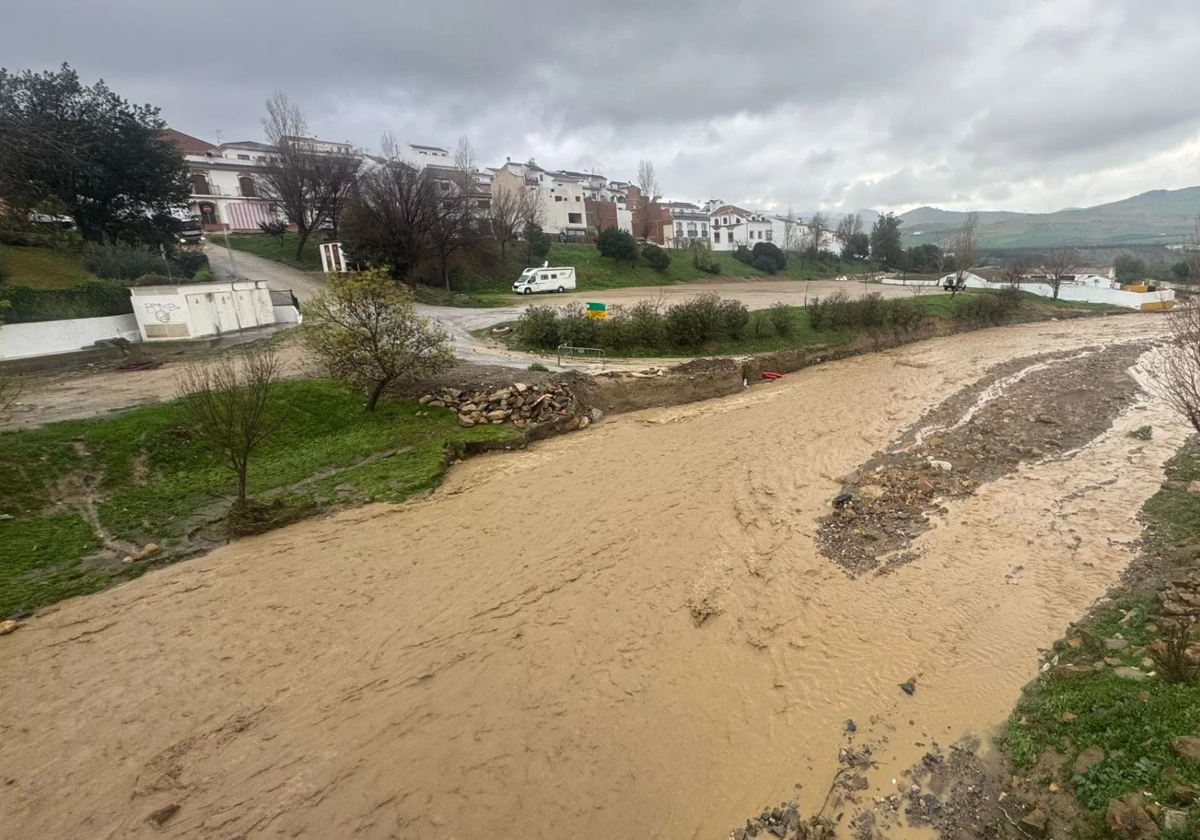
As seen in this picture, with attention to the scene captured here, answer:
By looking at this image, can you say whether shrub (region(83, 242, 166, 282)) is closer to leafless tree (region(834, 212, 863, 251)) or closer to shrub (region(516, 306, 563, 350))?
shrub (region(516, 306, 563, 350))

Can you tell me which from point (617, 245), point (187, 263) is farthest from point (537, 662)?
point (617, 245)

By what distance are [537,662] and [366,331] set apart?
40.5 feet

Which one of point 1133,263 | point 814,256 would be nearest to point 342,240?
point 814,256

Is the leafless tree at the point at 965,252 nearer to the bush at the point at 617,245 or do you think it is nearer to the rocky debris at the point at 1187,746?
the bush at the point at 617,245

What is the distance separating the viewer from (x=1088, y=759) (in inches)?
217

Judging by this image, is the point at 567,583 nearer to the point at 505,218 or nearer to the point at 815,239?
the point at 505,218

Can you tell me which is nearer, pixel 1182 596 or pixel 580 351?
pixel 1182 596

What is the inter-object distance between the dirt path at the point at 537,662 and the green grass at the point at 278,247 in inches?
1551

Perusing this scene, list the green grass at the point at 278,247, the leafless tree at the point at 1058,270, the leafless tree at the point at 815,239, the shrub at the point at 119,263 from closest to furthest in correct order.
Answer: the shrub at the point at 119,263 → the green grass at the point at 278,247 → the leafless tree at the point at 1058,270 → the leafless tree at the point at 815,239

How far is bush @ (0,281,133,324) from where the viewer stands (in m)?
21.4

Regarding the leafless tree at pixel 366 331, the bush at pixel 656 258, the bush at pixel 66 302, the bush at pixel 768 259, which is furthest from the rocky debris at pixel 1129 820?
the bush at pixel 768 259

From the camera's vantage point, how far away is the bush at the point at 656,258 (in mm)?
57375

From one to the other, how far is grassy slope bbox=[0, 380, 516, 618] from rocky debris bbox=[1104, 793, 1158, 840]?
42.7 ft

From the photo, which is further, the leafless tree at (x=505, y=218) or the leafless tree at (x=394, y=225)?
the leafless tree at (x=505, y=218)
